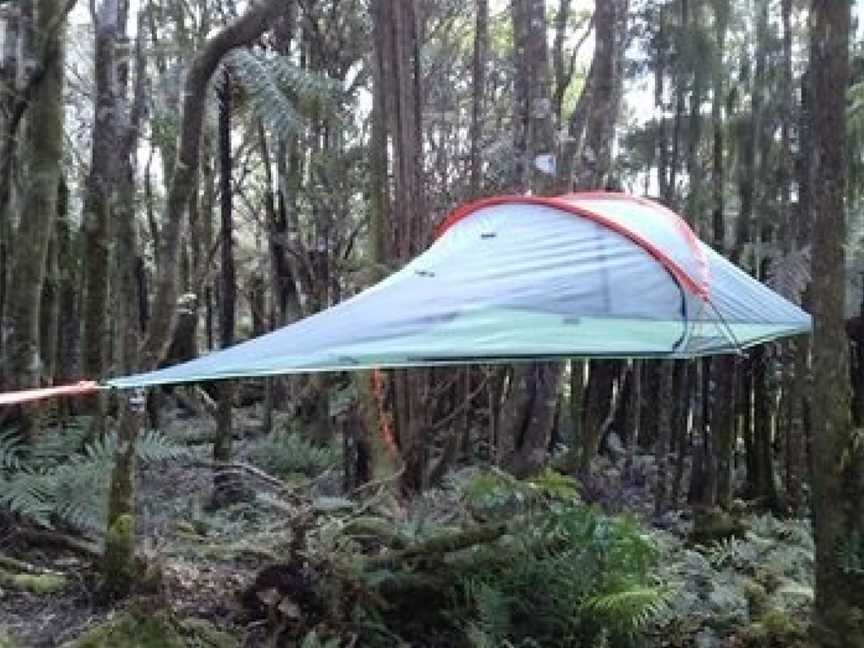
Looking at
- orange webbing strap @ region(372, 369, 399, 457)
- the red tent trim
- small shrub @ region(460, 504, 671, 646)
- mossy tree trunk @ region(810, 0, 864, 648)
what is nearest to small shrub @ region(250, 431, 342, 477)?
orange webbing strap @ region(372, 369, 399, 457)

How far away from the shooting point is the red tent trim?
4.02 metres

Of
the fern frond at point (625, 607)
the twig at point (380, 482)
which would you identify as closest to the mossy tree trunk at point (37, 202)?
the twig at point (380, 482)

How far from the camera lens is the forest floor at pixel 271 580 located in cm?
340

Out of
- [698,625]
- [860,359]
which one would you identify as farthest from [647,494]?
[698,625]

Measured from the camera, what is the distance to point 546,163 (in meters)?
5.75

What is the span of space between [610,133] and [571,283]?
2804 millimetres

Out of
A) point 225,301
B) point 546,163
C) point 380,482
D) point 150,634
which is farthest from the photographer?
point 225,301

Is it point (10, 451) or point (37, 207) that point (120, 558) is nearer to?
point (10, 451)

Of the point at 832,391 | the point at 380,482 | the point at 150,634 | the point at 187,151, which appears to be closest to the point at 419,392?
the point at 380,482

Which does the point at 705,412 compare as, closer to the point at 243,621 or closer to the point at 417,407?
the point at 417,407

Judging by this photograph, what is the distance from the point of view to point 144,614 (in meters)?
3.16

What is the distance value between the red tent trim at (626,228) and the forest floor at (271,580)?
1.20m

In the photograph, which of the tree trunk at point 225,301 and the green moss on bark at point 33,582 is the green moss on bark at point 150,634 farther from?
the tree trunk at point 225,301

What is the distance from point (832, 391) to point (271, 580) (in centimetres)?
208
